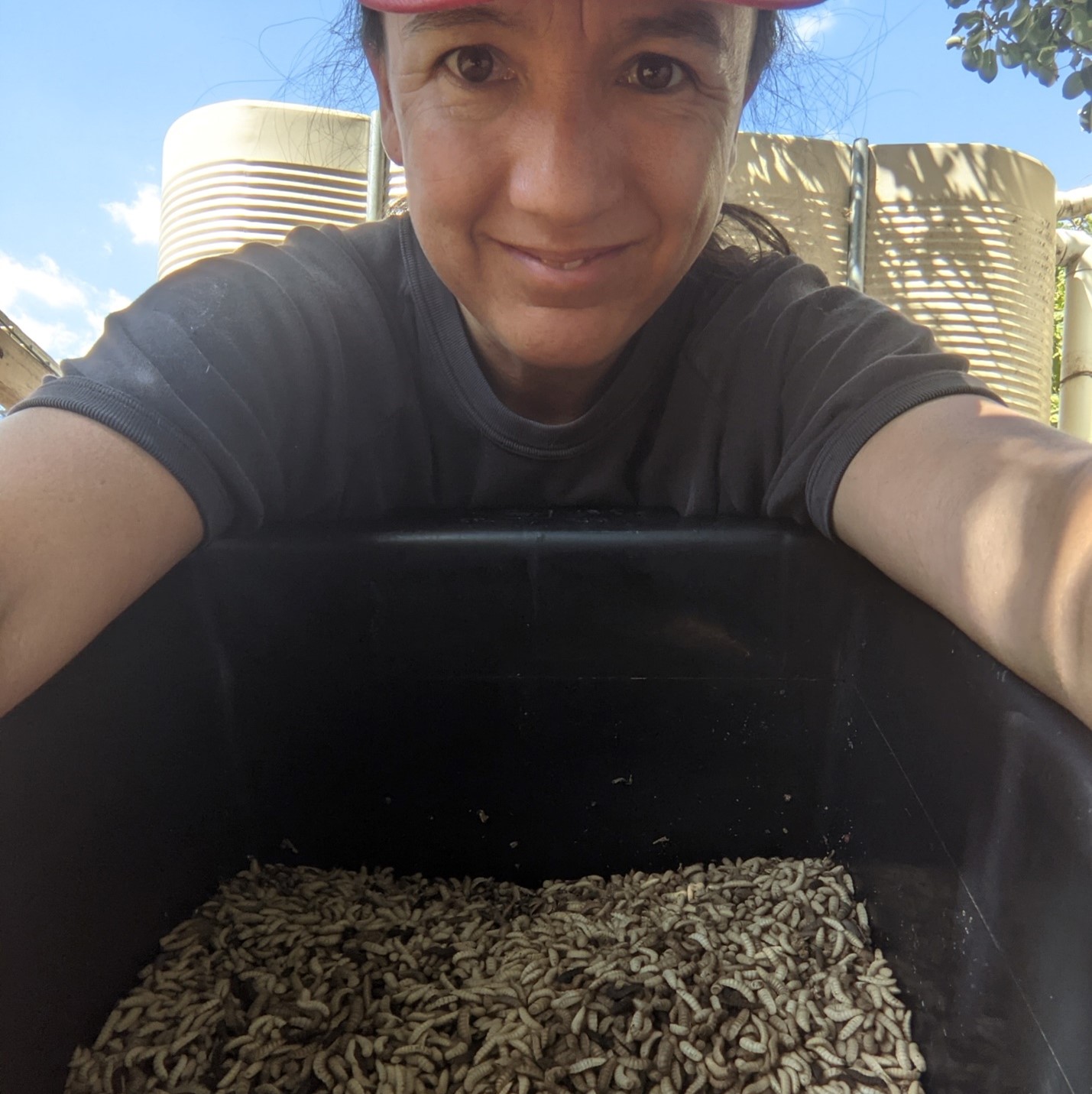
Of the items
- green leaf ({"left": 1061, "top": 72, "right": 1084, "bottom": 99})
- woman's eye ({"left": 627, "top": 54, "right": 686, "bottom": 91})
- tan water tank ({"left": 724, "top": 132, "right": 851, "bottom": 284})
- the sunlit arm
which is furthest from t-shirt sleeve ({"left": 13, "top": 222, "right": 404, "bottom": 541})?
tan water tank ({"left": 724, "top": 132, "right": 851, "bottom": 284})

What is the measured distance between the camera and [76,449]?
66 centimetres

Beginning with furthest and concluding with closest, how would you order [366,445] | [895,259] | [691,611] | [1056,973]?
[895,259] → [366,445] → [691,611] → [1056,973]

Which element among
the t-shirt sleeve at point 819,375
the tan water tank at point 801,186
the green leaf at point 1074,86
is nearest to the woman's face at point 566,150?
the t-shirt sleeve at point 819,375

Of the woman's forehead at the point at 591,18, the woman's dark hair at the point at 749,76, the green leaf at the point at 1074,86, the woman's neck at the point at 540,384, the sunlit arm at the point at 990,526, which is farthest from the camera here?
the green leaf at the point at 1074,86

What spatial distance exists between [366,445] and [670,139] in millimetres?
489

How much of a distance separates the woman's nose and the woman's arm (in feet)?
1.24

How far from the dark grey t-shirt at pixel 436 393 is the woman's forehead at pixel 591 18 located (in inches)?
12.6

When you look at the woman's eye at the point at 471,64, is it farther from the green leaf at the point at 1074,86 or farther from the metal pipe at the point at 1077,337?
the metal pipe at the point at 1077,337

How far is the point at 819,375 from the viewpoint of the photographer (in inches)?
34.4

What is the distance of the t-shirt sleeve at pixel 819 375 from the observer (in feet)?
2.55

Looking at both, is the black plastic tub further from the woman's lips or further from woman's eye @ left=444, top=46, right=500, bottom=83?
woman's eye @ left=444, top=46, right=500, bottom=83

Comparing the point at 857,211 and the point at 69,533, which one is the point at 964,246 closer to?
the point at 857,211

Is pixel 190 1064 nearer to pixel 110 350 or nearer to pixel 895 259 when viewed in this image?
pixel 110 350

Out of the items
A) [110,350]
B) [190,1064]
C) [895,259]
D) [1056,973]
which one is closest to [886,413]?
[1056,973]
